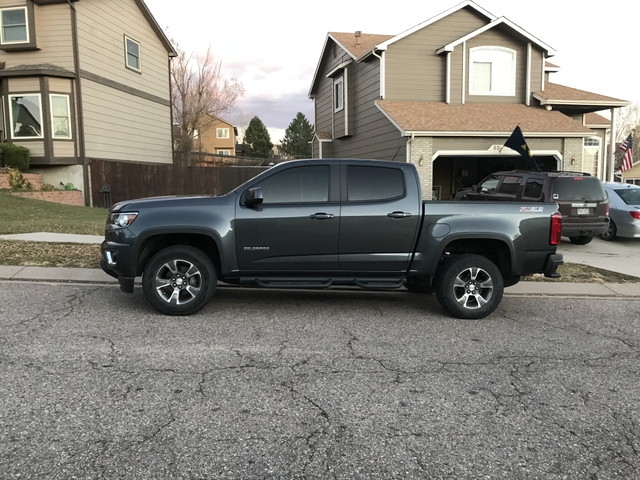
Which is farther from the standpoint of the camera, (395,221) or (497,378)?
(395,221)

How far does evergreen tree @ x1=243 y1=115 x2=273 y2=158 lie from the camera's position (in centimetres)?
8025

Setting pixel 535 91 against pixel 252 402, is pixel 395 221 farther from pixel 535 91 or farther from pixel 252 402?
pixel 535 91

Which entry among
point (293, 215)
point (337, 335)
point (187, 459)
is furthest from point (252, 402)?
point (293, 215)

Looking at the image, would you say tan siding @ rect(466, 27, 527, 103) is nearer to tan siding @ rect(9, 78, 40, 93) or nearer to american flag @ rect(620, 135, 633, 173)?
american flag @ rect(620, 135, 633, 173)

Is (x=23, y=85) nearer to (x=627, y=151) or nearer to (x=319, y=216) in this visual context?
(x=319, y=216)

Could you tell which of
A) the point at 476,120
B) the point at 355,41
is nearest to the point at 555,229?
the point at 476,120

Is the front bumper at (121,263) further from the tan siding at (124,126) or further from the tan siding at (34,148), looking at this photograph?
the tan siding at (124,126)

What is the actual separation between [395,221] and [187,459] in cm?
398

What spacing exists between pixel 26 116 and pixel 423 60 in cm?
1428

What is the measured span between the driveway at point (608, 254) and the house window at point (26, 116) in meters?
17.7

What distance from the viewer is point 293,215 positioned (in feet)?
21.1

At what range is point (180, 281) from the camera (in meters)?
6.36

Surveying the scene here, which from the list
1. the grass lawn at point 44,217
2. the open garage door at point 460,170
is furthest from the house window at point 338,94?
the grass lawn at point 44,217

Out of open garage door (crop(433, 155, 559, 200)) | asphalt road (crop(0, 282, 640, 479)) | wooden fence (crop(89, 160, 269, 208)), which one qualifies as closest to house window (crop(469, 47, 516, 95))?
open garage door (crop(433, 155, 559, 200))
